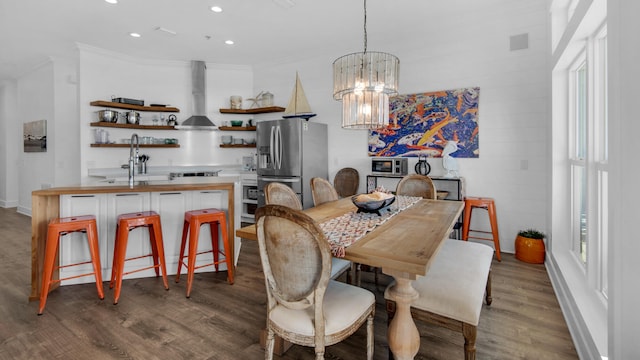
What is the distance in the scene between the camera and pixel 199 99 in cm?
572

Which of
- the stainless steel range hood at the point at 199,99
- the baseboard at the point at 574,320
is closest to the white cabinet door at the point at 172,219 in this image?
the stainless steel range hood at the point at 199,99

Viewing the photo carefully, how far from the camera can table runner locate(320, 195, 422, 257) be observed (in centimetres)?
149

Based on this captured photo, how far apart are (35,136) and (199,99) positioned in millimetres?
3529

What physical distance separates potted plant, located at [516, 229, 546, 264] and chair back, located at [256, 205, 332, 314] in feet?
10.2

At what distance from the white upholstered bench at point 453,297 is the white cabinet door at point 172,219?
7.79 ft

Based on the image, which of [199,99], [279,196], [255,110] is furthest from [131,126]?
[279,196]

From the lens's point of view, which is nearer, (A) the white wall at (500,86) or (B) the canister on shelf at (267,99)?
(A) the white wall at (500,86)

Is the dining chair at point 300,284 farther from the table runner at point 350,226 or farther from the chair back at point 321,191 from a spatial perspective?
the chair back at point 321,191

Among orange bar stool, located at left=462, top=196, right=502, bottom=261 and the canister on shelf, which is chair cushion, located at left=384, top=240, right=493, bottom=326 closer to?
orange bar stool, located at left=462, top=196, right=502, bottom=261

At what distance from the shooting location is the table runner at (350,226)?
149 cm

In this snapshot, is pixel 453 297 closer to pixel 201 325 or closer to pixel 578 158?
pixel 201 325

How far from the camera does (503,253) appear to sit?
3812mm

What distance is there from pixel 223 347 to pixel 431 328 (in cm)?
140

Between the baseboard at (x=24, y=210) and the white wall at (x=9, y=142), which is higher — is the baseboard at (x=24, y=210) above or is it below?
below
